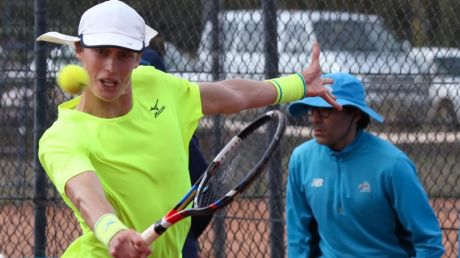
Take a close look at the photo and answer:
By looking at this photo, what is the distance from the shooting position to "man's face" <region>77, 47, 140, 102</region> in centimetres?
385

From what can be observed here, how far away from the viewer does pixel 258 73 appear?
6562 mm

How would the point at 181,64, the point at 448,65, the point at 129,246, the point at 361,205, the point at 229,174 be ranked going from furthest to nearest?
the point at 181,64, the point at 448,65, the point at 361,205, the point at 229,174, the point at 129,246

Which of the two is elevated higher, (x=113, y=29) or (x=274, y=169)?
(x=113, y=29)

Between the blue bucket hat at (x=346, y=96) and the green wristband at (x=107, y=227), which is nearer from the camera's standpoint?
the green wristband at (x=107, y=227)

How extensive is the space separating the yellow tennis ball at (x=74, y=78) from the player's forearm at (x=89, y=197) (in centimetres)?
41

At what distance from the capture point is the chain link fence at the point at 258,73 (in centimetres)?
644

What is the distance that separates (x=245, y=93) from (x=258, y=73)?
6.98 feet

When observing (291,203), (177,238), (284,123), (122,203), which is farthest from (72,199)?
(291,203)

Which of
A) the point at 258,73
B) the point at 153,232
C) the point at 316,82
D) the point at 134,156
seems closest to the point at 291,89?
the point at 316,82

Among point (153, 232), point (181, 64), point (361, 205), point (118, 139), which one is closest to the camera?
point (153, 232)

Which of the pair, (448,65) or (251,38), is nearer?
(448,65)

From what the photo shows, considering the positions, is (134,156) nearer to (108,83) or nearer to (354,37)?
(108,83)

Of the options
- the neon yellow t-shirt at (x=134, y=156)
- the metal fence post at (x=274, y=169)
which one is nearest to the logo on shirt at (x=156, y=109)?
the neon yellow t-shirt at (x=134, y=156)

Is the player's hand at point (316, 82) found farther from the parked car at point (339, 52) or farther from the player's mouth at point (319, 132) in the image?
the parked car at point (339, 52)
